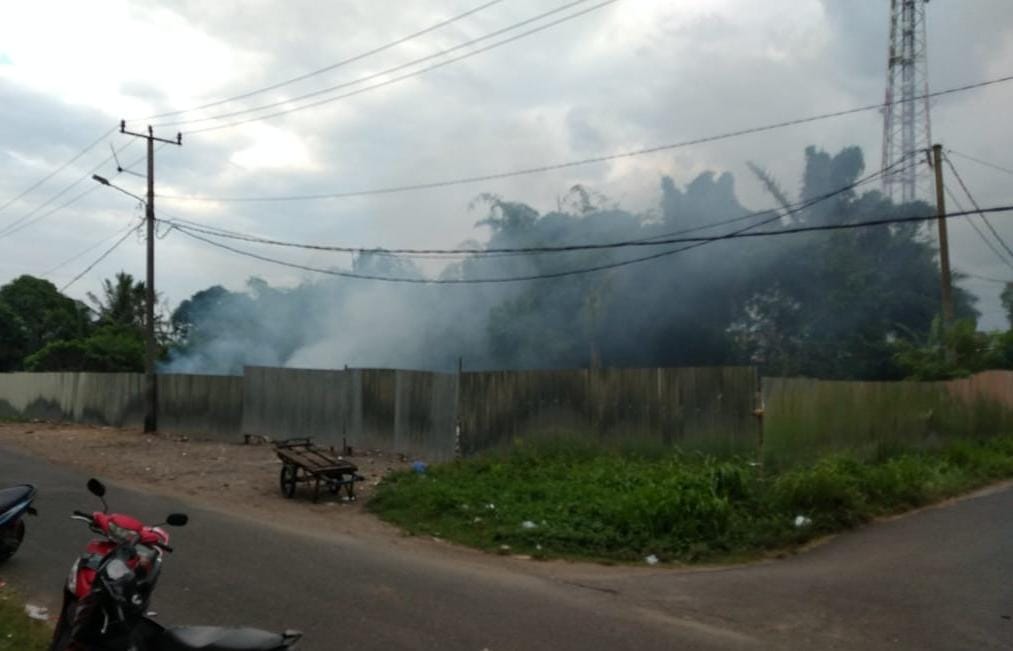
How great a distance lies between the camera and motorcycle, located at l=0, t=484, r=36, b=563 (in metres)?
7.11

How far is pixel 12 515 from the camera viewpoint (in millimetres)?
7152

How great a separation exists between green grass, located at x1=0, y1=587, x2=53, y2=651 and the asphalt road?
0.59 m

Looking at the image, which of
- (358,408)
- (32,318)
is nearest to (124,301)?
(32,318)

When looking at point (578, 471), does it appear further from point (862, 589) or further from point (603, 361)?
point (603, 361)

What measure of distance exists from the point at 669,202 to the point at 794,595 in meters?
29.3

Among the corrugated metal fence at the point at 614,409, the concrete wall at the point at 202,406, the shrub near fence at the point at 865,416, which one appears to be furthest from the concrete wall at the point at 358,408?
the shrub near fence at the point at 865,416

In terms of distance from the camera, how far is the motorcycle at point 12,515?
280 inches

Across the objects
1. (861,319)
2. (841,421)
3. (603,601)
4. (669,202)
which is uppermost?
(669,202)

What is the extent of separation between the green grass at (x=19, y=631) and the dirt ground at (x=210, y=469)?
4.74 m

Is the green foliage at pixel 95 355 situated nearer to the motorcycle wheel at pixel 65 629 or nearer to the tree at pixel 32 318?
the tree at pixel 32 318

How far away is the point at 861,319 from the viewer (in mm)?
32219

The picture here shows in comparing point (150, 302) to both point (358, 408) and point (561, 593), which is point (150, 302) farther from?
point (561, 593)

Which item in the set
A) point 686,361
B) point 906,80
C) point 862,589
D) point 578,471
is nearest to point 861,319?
point 686,361

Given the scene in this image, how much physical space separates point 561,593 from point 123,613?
13.7ft
